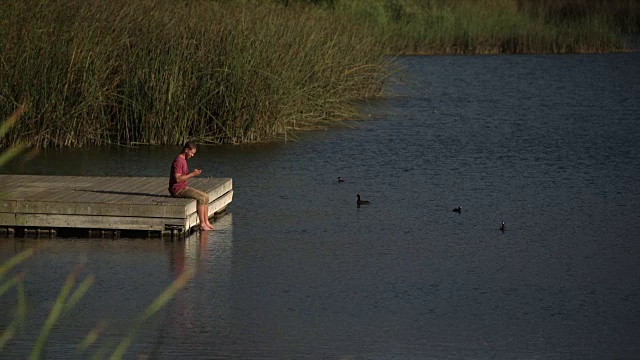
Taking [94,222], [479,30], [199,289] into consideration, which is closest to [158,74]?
[94,222]

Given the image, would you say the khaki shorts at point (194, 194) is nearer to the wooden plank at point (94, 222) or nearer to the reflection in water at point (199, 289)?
the reflection in water at point (199, 289)

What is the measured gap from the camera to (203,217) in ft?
40.2

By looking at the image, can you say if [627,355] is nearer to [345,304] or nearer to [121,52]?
[345,304]

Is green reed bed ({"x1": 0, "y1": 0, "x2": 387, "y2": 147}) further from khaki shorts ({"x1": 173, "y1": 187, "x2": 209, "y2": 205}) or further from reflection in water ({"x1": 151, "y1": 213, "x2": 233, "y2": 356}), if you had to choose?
khaki shorts ({"x1": 173, "y1": 187, "x2": 209, "y2": 205})

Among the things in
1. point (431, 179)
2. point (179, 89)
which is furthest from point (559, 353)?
point (179, 89)

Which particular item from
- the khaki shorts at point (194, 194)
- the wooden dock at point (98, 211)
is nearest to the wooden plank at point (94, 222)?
the wooden dock at point (98, 211)

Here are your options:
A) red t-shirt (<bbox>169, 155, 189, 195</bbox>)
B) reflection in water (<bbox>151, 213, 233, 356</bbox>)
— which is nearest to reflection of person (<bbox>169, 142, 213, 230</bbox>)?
red t-shirt (<bbox>169, 155, 189, 195</bbox>)

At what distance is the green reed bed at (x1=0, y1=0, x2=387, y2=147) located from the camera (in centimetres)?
1805

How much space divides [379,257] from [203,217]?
2041mm

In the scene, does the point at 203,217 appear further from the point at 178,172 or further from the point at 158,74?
the point at 158,74

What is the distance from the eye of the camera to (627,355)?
805 cm

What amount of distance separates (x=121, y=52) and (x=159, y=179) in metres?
5.74

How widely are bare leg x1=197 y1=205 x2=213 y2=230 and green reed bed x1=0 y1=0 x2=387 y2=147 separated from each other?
642cm

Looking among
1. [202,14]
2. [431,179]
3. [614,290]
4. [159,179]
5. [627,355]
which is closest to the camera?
[627,355]
